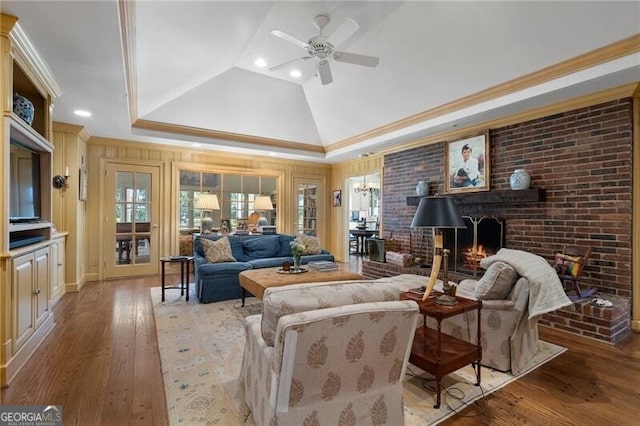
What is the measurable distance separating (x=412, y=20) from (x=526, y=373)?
353cm

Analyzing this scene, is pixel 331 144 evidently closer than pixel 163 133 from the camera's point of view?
No

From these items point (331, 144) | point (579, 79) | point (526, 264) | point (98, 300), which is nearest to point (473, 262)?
point (526, 264)

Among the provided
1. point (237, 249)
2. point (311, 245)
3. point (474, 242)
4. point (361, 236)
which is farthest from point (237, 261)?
point (361, 236)

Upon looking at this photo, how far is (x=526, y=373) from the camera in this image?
7.97 ft

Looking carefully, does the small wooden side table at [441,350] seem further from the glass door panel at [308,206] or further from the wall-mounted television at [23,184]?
the glass door panel at [308,206]

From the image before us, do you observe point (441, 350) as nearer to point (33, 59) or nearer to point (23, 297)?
point (23, 297)

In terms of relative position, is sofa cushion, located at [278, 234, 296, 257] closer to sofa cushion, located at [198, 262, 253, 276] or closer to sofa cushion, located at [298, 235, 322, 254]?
sofa cushion, located at [298, 235, 322, 254]

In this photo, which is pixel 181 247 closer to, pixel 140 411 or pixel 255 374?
pixel 140 411

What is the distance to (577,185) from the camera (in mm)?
3623

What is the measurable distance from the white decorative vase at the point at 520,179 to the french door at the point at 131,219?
5.95 m

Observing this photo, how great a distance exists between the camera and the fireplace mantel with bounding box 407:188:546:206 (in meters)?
3.86

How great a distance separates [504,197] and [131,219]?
6129mm

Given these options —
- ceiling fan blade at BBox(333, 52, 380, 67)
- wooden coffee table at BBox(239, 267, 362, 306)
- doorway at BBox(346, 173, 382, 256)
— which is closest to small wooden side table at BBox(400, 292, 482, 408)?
wooden coffee table at BBox(239, 267, 362, 306)

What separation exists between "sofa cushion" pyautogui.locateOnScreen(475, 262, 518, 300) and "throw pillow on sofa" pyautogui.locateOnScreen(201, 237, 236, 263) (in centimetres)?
335
